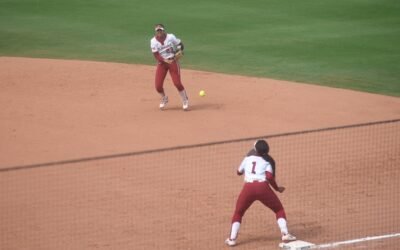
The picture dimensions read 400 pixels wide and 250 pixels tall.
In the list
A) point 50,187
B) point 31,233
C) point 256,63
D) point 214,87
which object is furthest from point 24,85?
point 31,233

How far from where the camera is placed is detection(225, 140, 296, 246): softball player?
14.7m

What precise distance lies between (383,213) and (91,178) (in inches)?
205

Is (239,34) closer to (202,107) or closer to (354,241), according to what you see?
(202,107)

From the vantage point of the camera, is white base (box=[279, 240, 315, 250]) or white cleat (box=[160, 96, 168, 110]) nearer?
white base (box=[279, 240, 315, 250])

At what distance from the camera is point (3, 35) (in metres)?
31.2

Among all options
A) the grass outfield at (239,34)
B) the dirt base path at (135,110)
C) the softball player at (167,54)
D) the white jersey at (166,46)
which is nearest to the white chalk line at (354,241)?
the dirt base path at (135,110)

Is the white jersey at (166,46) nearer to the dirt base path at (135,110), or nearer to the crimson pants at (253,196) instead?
the dirt base path at (135,110)

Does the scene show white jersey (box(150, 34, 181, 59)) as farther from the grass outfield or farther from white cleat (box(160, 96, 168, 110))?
the grass outfield

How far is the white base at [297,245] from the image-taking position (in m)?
14.6

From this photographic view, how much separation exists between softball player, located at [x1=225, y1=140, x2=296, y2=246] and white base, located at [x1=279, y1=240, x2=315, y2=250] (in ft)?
0.29

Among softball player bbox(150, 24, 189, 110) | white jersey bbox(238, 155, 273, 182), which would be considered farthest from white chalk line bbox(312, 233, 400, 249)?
softball player bbox(150, 24, 189, 110)

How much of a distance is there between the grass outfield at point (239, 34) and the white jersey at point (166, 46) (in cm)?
455

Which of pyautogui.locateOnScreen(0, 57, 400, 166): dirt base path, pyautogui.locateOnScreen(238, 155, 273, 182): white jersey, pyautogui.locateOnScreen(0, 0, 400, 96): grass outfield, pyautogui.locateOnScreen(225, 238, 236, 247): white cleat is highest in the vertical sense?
pyautogui.locateOnScreen(0, 0, 400, 96): grass outfield

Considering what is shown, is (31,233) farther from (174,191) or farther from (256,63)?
(256,63)
